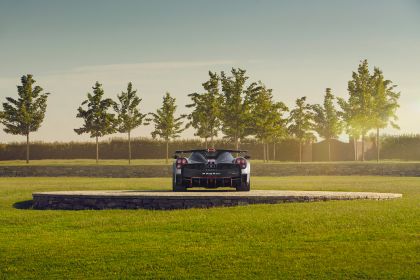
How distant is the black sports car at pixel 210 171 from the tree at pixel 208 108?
38.3m

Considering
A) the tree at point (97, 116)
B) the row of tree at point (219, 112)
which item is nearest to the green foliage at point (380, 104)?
the row of tree at point (219, 112)

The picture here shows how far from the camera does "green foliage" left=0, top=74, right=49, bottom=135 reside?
5778cm

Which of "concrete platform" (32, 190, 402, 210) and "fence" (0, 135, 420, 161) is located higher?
"fence" (0, 135, 420, 161)

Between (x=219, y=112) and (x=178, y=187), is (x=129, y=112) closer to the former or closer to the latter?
(x=219, y=112)

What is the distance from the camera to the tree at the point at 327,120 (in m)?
66.4

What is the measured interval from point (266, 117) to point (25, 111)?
22673mm

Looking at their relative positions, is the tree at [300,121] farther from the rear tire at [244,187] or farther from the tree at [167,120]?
the rear tire at [244,187]

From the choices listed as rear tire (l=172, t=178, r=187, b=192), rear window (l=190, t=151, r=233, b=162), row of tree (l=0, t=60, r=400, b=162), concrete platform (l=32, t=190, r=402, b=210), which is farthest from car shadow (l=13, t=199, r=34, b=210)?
row of tree (l=0, t=60, r=400, b=162)

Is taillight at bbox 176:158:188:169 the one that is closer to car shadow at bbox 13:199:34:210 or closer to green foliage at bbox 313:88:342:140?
car shadow at bbox 13:199:34:210

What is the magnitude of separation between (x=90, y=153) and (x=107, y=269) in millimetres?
60913

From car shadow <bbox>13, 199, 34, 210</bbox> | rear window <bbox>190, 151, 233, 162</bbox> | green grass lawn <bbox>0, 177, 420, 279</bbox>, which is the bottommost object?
green grass lawn <bbox>0, 177, 420, 279</bbox>

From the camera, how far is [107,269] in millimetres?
9586

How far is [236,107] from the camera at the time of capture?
56688 mm

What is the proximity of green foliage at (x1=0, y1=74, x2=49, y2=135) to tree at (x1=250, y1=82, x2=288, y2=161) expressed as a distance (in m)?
20.3
